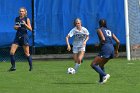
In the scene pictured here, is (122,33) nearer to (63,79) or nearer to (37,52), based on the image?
(37,52)

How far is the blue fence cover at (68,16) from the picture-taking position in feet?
76.4

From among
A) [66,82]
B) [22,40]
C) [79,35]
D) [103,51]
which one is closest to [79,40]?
[79,35]

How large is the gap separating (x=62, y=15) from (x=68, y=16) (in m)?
0.27

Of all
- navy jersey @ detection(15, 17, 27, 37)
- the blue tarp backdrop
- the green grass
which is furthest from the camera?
the blue tarp backdrop

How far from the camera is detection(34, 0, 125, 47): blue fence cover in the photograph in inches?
917

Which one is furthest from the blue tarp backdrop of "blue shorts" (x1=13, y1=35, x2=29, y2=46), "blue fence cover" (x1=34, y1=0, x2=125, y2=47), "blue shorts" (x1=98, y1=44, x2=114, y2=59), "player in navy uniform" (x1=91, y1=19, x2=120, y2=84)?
"blue shorts" (x1=98, y1=44, x2=114, y2=59)

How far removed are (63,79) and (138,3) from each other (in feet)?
31.3

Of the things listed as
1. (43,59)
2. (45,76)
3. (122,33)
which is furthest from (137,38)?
(45,76)

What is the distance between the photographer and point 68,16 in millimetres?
23438

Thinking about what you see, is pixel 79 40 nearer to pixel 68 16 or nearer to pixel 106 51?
pixel 106 51

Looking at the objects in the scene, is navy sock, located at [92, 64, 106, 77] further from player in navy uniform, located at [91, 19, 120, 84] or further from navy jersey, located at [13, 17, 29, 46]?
navy jersey, located at [13, 17, 29, 46]

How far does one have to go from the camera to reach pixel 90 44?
77.5 feet

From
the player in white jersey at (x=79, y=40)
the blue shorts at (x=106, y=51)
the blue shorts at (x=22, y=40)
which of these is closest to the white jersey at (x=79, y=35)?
the player in white jersey at (x=79, y=40)

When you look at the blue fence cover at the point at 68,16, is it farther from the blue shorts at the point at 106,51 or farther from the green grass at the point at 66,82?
the blue shorts at the point at 106,51
